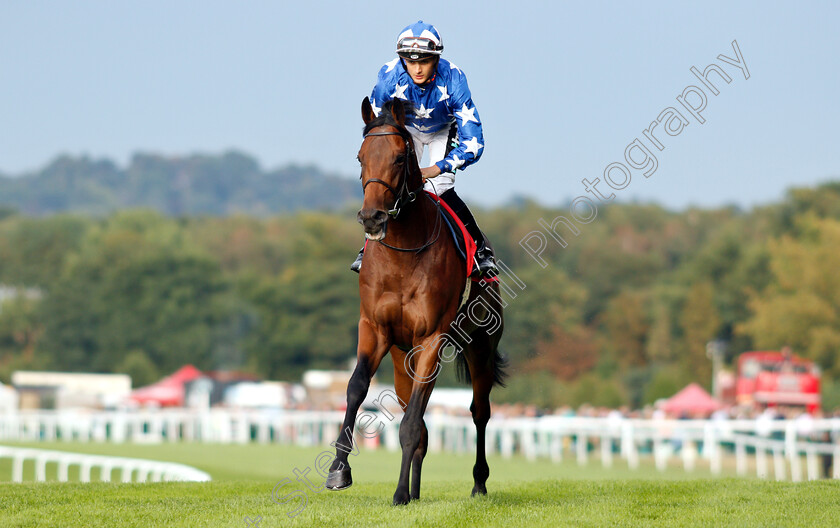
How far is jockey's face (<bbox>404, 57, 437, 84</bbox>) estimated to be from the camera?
678cm

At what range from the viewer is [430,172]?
668cm

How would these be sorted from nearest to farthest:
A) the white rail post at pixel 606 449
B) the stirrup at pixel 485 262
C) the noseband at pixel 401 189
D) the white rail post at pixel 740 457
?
the noseband at pixel 401 189 → the stirrup at pixel 485 262 → the white rail post at pixel 740 457 → the white rail post at pixel 606 449

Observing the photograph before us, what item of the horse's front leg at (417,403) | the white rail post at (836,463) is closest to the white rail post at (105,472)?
the horse's front leg at (417,403)

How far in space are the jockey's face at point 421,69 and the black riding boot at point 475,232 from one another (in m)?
0.80

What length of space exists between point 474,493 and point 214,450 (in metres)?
15.3

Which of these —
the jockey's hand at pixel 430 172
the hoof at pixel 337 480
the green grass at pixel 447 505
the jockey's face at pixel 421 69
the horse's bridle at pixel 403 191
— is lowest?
the green grass at pixel 447 505

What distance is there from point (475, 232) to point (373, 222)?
4.91 feet

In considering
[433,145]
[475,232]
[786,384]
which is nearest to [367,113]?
[433,145]

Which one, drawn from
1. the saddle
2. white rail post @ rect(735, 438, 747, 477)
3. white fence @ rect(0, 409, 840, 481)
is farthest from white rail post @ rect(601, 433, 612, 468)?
the saddle

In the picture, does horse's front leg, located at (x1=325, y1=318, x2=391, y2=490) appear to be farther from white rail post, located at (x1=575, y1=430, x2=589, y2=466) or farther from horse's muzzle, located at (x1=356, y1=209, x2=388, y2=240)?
white rail post, located at (x1=575, y1=430, x2=589, y2=466)

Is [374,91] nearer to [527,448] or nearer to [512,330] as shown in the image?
[527,448]

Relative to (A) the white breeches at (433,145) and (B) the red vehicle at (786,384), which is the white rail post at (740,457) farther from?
(B) the red vehicle at (786,384)

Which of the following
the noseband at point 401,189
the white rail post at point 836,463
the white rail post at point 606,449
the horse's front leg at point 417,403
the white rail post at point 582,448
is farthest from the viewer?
the white rail post at point 582,448

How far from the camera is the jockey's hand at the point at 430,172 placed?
6.65 m
